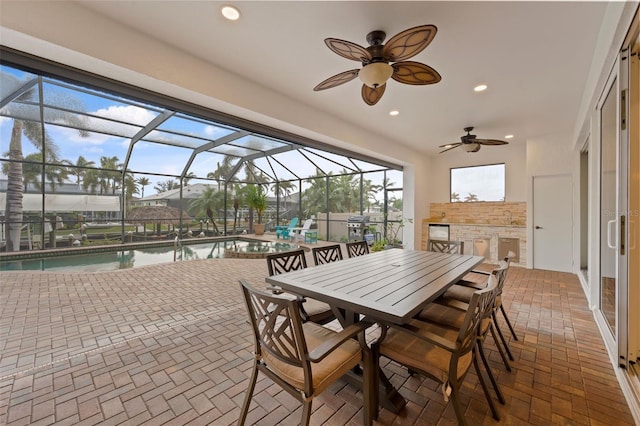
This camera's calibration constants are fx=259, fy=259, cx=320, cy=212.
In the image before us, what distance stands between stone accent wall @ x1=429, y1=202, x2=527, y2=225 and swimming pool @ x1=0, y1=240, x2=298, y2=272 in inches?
178

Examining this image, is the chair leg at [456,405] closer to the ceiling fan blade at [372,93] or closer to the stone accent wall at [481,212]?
the ceiling fan blade at [372,93]

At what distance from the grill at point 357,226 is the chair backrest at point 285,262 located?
5591mm

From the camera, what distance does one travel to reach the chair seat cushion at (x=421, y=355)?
1388 millimetres

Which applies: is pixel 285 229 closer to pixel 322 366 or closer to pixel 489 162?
pixel 489 162

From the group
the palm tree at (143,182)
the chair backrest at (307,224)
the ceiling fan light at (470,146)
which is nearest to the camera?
the ceiling fan light at (470,146)

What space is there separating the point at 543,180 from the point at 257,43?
6.02m

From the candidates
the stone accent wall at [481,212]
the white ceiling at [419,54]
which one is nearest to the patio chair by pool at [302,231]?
the stone accent wall at [481,212]

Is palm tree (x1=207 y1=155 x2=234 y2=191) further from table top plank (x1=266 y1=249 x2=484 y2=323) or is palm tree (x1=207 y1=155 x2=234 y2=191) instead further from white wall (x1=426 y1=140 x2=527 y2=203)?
table top plank (x1=266 y1=249 x2=484 y2=323)

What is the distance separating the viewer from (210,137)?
24.0 ft

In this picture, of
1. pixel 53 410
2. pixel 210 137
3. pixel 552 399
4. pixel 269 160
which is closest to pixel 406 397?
pixel 552 399

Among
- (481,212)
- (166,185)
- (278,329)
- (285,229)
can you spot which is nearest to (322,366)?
(278,329)

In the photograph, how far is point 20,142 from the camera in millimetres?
6383

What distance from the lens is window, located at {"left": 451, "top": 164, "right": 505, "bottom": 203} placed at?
6227 millimetres

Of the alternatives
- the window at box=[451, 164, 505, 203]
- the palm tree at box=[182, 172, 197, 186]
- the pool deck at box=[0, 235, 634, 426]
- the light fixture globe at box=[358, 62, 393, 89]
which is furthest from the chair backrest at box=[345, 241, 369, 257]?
the palm tree at box=[182, 172, 197, 186]
